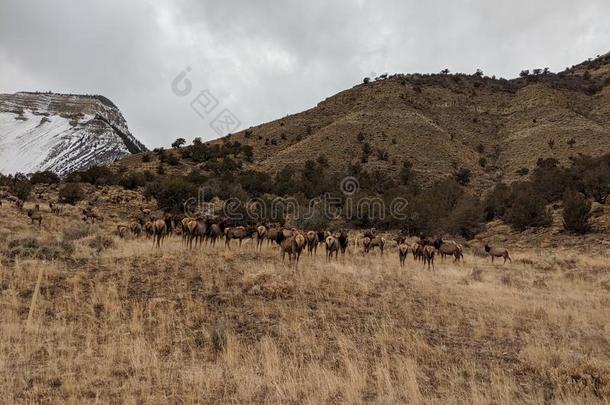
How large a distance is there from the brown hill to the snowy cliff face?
45555mm

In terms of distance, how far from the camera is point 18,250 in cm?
1363

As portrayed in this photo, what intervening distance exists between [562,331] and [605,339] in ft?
2.73

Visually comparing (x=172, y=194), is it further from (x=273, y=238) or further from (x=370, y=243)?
(x=370, y=243)

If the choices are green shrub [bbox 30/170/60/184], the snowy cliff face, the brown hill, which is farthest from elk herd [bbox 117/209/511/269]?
the snowy cliff face

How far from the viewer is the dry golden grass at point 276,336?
599cm

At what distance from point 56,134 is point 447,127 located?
346ft

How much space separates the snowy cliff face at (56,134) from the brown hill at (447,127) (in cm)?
4556

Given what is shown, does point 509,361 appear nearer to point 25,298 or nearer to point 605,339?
point 605,339

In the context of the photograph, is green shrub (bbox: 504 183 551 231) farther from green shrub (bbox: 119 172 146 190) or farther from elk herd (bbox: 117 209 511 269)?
green shrub (bbox: 119 172 146 190)

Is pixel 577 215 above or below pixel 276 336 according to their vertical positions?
above

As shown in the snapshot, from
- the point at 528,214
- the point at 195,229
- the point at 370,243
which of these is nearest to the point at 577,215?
the point at 528,214

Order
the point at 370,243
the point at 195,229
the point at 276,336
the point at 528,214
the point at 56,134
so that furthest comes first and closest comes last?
the point at 56,134, the point at 528,214, the point at 370,243, the point at 195,229, the point at 276,336

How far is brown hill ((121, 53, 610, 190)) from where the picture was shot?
6309 centimetres

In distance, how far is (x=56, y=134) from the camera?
121 metres
